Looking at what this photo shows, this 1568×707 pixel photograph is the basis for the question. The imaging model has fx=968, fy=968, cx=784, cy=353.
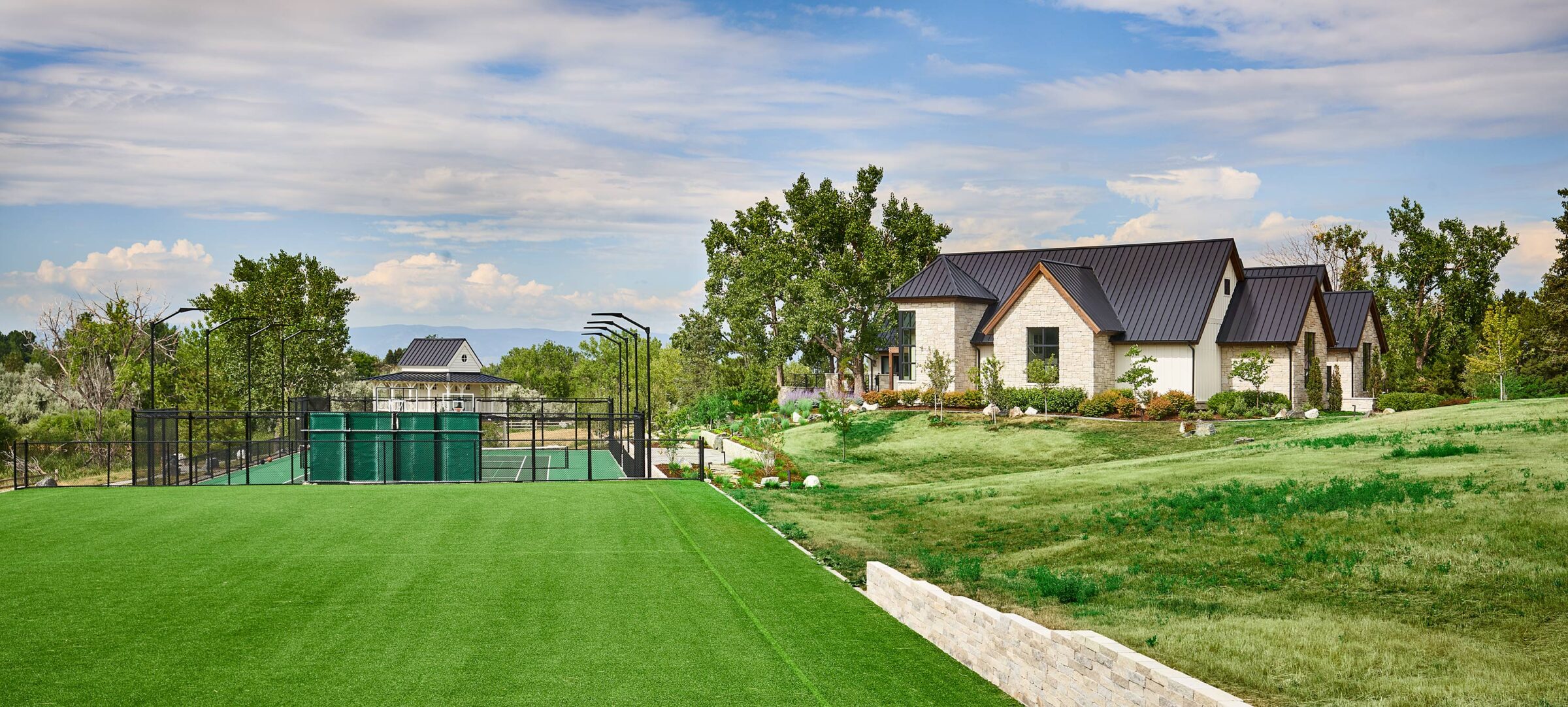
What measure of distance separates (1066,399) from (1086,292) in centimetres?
576

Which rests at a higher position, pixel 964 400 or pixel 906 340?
pixel 906 340

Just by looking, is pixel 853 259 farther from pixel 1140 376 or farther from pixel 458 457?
pixel 458 457

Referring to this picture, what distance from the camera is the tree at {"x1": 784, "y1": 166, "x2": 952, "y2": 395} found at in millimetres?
46656

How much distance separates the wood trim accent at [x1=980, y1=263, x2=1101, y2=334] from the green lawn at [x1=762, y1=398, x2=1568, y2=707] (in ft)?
45.1

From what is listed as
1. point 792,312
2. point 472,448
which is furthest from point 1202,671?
point 792,312

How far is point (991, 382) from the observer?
37.0 m

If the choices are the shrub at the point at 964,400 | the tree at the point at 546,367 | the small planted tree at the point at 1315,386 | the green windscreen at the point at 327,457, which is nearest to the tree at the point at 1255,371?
the small planted tree at the point at 1315,386

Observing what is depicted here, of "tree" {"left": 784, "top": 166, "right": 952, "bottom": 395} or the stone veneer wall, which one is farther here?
"tree" {"left": 784, "top": 166, "right": 952, "bottom": 395}

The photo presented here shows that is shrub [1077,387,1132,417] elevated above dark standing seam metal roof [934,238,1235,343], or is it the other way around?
dark standing seam metal roof [934,238,1235,343]

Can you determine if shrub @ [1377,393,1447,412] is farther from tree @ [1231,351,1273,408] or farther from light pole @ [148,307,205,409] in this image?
light pole @ [148,307,205,409]

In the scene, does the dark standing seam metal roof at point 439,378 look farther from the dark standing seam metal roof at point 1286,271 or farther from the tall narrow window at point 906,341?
the dark standing seam metal roof at point 1286,271

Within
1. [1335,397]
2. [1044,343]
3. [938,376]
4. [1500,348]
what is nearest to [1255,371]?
[1335,397]

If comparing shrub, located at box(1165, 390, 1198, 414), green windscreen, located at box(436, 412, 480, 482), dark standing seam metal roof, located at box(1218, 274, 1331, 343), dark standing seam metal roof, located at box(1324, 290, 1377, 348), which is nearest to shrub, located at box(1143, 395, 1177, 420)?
shrub, located at box(1165, 390, 1198, 414)

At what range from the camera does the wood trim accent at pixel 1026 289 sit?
37125 millimetres
